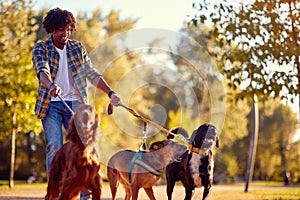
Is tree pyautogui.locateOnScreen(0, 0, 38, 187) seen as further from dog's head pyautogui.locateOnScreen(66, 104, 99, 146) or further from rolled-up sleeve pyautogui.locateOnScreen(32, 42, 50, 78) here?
dog's head pyautogui.locateOnScreen(66, 104, 99, 146)

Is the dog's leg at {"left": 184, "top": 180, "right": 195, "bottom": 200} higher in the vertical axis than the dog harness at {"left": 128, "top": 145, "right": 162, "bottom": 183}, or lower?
lower

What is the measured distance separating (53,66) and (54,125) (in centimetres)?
67

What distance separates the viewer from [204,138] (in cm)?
1085

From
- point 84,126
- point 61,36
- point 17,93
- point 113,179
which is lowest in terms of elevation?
point 113,179

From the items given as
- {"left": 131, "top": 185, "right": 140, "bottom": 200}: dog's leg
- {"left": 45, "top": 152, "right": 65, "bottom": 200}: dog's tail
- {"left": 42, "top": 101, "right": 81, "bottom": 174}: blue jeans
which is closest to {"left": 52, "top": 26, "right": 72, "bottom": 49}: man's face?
Answer: {"left": 42, "top": 101, "right": 81, "bottom": 174}: blue jeans

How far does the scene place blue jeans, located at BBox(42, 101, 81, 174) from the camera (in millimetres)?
6938

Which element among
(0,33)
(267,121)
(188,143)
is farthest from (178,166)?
(267,121)

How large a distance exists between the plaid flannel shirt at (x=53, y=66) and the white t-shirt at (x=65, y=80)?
0.04 metres

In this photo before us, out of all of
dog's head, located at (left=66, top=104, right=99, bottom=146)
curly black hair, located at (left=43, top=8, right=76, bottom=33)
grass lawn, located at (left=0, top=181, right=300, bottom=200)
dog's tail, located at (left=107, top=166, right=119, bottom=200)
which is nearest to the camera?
dog's head, located at (left=66, top=104, right=99, bottom=146)

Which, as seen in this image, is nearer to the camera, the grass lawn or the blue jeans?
the blue jeans

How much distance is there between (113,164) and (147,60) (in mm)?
43448

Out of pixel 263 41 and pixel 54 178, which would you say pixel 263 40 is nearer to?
pixel 263 41

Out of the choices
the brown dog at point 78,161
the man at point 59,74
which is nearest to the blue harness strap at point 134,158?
the man at point 59,74

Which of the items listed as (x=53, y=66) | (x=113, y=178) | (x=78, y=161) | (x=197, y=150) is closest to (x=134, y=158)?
(x=113, y=178)
